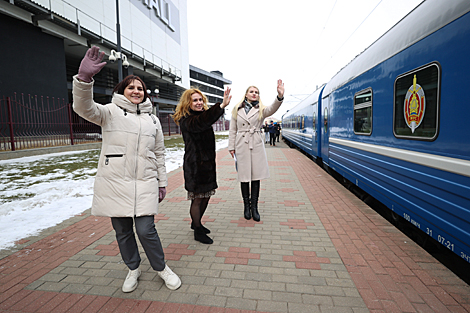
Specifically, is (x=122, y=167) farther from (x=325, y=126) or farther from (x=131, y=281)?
(x=325, y=126)

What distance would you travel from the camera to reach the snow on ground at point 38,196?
4012 mm

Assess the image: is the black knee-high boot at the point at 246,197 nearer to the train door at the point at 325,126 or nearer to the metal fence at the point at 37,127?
the train door at the point at 325,126

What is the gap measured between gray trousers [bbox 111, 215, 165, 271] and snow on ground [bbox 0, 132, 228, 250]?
→ 1.98 meters

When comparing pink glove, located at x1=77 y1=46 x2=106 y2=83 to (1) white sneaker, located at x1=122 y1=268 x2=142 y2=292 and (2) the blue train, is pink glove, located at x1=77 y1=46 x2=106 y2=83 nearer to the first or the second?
(1) white sneaker, located at x1=122 y1=268 x2=142 y2=292

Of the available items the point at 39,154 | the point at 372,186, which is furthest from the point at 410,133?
the point at 39,154

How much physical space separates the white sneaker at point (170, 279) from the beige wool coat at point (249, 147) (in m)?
1.90

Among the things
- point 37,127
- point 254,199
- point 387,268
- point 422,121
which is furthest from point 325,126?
point 37,127

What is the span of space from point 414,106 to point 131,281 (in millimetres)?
3591

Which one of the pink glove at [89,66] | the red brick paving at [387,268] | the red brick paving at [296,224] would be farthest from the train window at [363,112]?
the pink glove at [89,66]

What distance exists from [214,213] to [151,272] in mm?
1991

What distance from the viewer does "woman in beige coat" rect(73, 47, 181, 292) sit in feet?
7.51

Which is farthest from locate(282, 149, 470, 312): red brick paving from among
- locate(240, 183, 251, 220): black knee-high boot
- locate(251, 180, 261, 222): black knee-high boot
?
locate(240, 183, 251, 220): black knee-high boot

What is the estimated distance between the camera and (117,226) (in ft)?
7.87

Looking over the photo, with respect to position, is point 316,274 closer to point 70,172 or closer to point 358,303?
point 358,303
